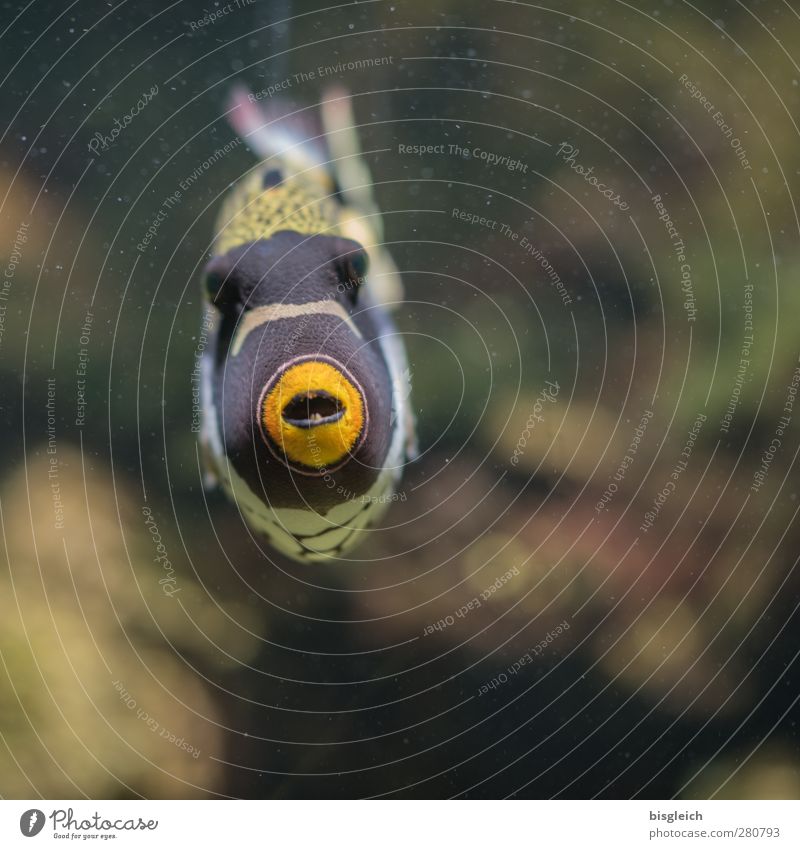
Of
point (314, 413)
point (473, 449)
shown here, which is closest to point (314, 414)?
point (314, 413)

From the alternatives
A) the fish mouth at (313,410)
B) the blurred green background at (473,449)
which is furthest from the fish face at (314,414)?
the blurred green background at (473,449)

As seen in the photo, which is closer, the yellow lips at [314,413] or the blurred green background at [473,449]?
the yellow lips at [314,413]

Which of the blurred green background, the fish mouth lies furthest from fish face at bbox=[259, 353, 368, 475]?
the blurred green background

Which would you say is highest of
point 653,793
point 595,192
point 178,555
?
point 595,192

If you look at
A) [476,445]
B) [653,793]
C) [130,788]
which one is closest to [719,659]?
[653,793]
